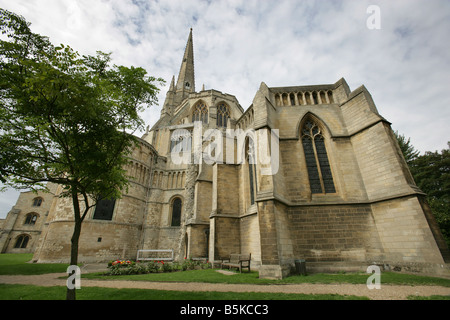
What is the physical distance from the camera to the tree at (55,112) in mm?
4773

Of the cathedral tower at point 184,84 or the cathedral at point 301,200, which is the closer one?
the cathedral at point 301,200

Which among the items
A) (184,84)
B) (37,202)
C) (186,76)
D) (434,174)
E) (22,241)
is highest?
(186,76)

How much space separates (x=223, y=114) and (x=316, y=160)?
22305 mm

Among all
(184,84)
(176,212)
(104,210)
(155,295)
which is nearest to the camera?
(155,295)

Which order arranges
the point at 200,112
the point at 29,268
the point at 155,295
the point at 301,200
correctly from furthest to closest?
the point at 200,112, the point at 29,268, the point at 301,200, the point at 155,295

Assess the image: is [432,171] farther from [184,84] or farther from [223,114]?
[184,84]

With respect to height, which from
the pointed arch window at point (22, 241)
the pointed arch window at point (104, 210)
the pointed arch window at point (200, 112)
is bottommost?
the pointed arch window at point (22, 241)

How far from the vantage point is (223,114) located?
30.4 meters

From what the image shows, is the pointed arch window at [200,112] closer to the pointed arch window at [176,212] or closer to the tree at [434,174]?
the pointed arch window at [176,212]

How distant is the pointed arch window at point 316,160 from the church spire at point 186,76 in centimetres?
3194

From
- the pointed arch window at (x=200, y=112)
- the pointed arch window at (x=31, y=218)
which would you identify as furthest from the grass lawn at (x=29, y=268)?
the pointed arch window at (x=200, y=112)

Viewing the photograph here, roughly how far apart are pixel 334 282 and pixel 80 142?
8.66 m

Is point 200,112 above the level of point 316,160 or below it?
above

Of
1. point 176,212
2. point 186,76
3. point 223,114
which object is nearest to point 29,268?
point 176,212
